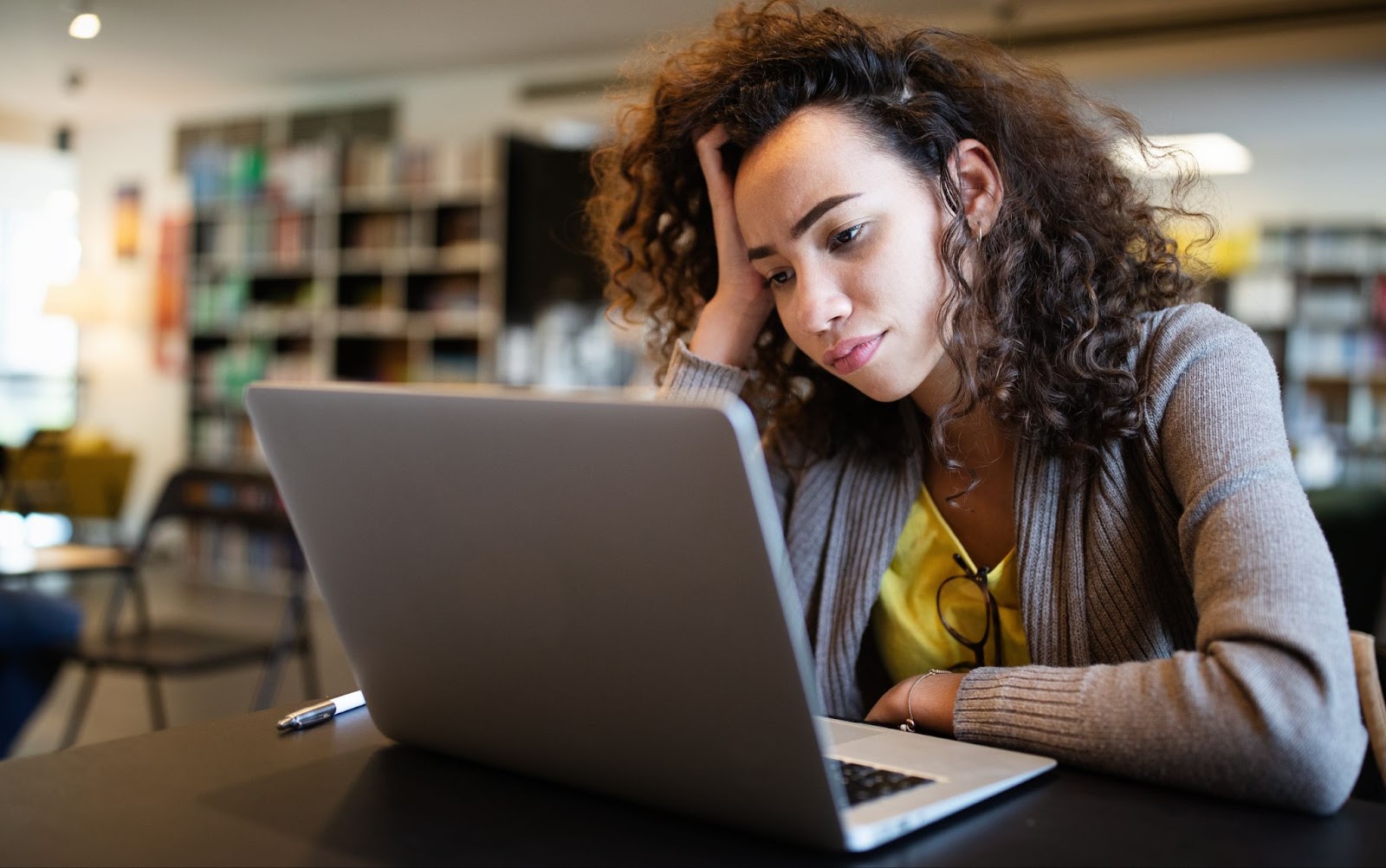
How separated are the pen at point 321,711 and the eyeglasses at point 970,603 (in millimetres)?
608

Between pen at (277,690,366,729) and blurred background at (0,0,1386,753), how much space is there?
138 inches

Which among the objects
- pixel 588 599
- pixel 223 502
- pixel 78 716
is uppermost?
pixel 588 599

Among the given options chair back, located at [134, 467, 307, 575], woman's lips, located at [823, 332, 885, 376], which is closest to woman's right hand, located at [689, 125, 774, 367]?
woman's lips, located at [823, 332, 885, 376]

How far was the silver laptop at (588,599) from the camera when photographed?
0.61m

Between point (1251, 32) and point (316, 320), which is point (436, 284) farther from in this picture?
point (1251, 32)

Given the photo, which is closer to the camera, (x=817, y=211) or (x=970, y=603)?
(x=817, y=211)

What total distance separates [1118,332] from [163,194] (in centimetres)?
905

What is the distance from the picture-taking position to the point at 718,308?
1412 millimetres

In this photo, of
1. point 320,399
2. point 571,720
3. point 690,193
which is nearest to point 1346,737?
point 571,720

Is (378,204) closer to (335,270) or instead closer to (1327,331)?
(335,270)

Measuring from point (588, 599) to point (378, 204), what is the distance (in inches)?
274

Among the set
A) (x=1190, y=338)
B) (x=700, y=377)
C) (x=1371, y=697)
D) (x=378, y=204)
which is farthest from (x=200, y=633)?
(x=378, y=204)

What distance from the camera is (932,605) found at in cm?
130

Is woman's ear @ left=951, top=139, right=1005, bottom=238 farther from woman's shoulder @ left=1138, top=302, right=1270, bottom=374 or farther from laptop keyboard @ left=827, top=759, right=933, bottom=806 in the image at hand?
laptop keyboard @ left=827, top=759, right=933, bottom=806
